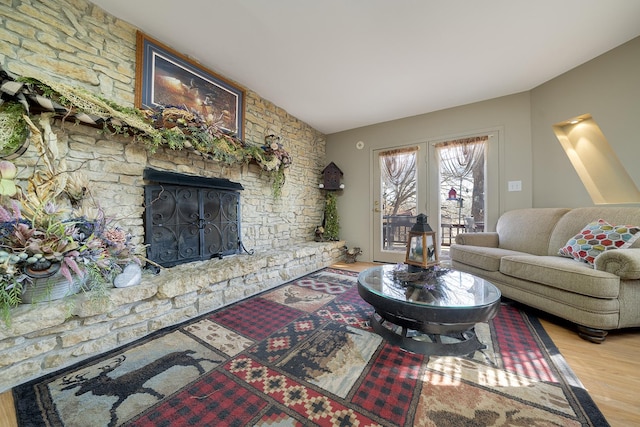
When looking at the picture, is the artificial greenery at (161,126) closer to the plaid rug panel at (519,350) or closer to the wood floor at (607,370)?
the wood floor at (607,370)

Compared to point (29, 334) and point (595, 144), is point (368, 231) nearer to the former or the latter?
point (595, 144)

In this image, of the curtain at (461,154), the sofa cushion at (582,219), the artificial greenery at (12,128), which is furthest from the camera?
the curtain at (461,154)

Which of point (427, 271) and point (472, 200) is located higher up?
point (472, 200)

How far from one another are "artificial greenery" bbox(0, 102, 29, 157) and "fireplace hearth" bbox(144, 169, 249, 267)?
26.8 inches

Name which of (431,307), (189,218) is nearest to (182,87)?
(189,218)

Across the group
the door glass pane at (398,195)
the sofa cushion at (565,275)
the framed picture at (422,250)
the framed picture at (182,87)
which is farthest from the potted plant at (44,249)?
the door glass pane at (398,195)

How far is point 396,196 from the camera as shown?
3.91 metres

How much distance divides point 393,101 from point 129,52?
9.80ft

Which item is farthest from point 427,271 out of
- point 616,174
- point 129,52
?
point 129,52

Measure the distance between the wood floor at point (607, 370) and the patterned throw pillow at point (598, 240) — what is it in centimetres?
59

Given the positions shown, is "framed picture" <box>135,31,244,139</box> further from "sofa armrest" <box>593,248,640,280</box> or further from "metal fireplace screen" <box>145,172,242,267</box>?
"sofa armrest" <box>593,248,640,280</box>

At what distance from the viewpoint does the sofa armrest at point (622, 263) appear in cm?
146

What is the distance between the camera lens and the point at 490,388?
1143mm

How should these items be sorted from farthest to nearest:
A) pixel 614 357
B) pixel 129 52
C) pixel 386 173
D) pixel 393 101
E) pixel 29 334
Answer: pixel 386 173
pixel 393 101
pixel 129 52
pixel 614 357
pixel 29 334
